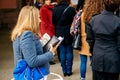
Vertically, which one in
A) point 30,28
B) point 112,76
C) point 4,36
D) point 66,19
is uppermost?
point 30,28

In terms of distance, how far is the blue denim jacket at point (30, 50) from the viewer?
3107mm

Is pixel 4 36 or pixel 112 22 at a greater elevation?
pixel 112 22

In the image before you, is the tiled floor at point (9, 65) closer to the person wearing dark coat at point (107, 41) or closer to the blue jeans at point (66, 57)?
the blue jeans at point (66, 57)

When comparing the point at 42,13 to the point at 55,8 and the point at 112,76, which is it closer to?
the point at 55,8

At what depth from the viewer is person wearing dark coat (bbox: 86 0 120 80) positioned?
12.4 ft

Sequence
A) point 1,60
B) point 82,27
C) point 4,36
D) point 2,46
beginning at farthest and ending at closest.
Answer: point 4,36 → point 2,46 → point 1,60 → point 82,27

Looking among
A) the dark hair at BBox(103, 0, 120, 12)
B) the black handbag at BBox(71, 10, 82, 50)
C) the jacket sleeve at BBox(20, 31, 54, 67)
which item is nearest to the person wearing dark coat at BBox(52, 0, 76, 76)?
the black handbag at BBox(71, 10, 82, 50)

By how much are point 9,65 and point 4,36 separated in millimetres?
4194

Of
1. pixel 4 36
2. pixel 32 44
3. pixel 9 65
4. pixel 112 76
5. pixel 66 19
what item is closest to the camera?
pixel 32 44

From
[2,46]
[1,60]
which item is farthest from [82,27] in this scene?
[2,46]

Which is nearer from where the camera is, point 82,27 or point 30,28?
point 30,28

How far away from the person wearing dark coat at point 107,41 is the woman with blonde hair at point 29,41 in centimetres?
79

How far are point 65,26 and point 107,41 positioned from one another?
2156 millimetres

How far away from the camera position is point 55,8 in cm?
601
